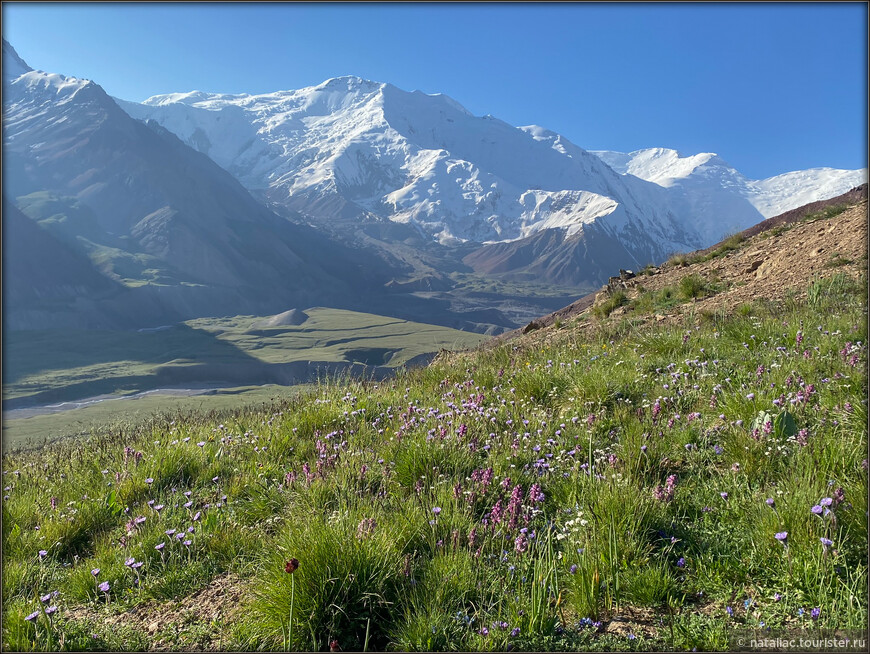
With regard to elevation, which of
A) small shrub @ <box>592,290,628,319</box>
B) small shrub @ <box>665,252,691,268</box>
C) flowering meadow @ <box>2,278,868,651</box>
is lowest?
flowering meadow @ <box>2,278,868,651</box>

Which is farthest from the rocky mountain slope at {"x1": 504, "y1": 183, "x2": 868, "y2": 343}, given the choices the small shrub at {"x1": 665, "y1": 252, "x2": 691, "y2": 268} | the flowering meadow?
the flowering meadow

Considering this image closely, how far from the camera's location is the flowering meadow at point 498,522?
3.07m

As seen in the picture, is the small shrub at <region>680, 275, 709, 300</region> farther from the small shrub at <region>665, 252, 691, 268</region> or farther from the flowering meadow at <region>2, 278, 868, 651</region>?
the flowering meadow at <region>2, 278, 868, 651</region>

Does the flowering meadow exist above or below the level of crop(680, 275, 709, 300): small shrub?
below

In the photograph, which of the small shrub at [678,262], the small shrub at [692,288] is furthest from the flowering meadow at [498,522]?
the small shrub at [678,262]

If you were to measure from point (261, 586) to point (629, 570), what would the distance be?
7.58 ft

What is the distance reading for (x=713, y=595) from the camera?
3.14m

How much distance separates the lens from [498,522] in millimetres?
3750

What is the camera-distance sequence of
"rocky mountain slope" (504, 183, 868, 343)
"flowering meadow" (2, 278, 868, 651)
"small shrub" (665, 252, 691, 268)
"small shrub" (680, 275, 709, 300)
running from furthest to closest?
"small shrub" (665, 252, 691, 268) → "small shrub" (680, 275, 709, 300) → "rocky mountain slope" (504, 183, 868, 343) → "flowering meadow" (2, 278, 868, 651)

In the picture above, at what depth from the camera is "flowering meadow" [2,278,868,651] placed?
307cm

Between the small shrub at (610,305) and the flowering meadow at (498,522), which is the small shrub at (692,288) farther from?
the flowering meadow at (498,522)

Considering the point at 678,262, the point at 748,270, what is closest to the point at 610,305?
the point at 748,270

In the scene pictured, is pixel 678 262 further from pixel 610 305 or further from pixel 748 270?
pixel 610 305

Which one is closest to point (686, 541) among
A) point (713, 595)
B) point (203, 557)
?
point (713, 595)
